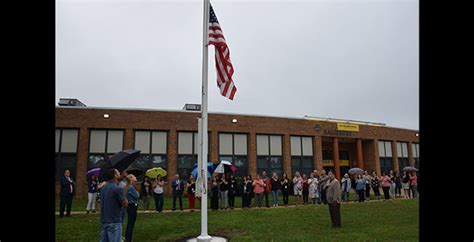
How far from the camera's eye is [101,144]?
25297 mm

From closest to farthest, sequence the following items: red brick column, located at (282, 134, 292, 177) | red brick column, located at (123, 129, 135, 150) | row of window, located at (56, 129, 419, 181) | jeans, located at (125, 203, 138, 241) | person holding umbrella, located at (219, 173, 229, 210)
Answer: jeans, located at (125, 203, 138, 241) < person holding umbrella, located at (219, 173, 229, 210) < row of window, located at (56, 129, 419, 181) < red brick column, located at (123, 129, 135, 150) < red brick column, located at (282, 134, 292, 177)

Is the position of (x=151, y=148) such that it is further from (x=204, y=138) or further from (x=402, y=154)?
(x=402, y=154)

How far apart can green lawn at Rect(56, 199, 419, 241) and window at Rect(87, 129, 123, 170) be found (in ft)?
38.3

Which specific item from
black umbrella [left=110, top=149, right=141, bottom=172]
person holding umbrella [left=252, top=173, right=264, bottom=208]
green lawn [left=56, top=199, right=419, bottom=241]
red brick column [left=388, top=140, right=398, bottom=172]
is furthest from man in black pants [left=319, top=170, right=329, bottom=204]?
red brick column [left=388, top=140, right=398, bottom=172]

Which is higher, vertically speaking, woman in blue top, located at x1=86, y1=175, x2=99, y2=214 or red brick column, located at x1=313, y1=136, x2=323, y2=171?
red brick column, located at x1=313, y1=136, x2=323, y2=171

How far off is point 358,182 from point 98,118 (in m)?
18.0

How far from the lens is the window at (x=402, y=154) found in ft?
127

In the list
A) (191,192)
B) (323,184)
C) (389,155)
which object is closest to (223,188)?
(191,192)

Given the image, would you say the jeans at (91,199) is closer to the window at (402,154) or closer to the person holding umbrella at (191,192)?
the person holding umbrella at (191,192)

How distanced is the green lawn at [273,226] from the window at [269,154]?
14.2 meters

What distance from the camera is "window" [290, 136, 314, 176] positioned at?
30859 millimetres

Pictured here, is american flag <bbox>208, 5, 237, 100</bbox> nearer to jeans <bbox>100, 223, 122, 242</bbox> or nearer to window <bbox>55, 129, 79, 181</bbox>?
jeans <bbox>100, 223, 122, 242</bbox>

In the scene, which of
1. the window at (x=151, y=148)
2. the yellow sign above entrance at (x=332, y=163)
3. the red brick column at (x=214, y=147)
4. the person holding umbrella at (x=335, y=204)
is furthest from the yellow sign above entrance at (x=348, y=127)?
the person holding umbrella at (x=335, y=204)
